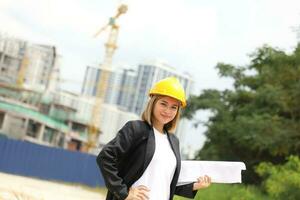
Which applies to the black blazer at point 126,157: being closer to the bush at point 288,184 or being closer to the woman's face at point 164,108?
the woman's face at point 164,108

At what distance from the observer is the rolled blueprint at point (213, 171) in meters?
2.49

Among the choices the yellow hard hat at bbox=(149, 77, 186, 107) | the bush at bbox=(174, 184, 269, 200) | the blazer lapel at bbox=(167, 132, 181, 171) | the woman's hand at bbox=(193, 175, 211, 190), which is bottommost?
the bush at bbox=(174, 184, 269, 200)

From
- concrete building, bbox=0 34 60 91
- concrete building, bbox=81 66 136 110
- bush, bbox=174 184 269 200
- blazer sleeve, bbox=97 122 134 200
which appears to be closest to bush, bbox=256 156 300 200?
bush, bbox=174 184 269 200

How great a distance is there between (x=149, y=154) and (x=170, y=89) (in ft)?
0.98

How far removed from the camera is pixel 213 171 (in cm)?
254

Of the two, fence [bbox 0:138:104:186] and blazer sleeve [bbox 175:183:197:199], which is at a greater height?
blazer sleeve [bbox 175:183:197:199]

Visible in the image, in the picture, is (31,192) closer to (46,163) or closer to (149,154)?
(46,163)

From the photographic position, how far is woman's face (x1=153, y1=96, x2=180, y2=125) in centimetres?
238

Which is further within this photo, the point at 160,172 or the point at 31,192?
the point at 31,192

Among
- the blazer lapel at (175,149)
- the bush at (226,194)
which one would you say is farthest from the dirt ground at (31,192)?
the blazer lapel at (175,149)

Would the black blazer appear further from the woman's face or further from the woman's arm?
the woman's arm

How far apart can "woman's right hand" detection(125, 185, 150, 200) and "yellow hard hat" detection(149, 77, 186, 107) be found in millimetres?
413

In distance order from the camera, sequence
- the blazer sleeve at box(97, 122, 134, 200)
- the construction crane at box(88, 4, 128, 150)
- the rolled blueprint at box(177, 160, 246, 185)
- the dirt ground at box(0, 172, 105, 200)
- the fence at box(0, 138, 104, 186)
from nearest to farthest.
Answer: the blazer sleeve at box(97, 122, 134, 200), the rolled blueprint at box(177, 160, 246, 185), the dirt ground at box(0, 172, 105, 200), the fence at box(0, 138, 104, 186), the construction crane at box(88, 4, 128, 150)

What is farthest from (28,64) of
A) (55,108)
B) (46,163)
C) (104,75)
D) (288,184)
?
(288,184)
